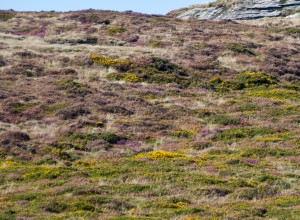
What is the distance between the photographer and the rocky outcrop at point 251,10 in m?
Result: 83.7

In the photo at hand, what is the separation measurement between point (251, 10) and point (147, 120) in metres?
58.9

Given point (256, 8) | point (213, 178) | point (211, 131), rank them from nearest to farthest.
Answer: point (213, 178), point (211, 131), point (256, 8)

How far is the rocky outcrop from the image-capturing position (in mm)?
83681

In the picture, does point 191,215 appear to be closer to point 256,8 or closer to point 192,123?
point 192,123

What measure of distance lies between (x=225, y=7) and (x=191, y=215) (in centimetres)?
7878

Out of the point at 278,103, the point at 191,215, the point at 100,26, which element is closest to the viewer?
the point at 191,215

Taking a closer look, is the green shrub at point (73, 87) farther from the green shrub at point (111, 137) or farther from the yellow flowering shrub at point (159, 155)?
the yellow flowering shrub at point (159, 155)

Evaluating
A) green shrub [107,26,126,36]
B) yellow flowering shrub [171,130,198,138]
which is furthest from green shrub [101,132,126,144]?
green shrub [107,26,126,36]

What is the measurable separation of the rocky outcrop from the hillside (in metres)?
16.3

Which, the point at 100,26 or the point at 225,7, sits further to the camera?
the point at 225,7

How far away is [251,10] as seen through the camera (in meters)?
86.6

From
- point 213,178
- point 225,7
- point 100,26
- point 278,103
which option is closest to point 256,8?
point 225,7

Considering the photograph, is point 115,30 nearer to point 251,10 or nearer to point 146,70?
point 146,70

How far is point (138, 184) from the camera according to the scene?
19.3 m
